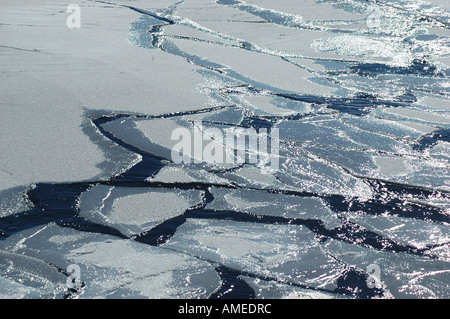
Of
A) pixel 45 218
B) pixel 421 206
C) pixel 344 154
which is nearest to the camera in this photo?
pixel 45 218

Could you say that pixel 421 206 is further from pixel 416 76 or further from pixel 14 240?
pixel 416 76

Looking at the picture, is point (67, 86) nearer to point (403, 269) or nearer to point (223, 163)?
point (223, 163)

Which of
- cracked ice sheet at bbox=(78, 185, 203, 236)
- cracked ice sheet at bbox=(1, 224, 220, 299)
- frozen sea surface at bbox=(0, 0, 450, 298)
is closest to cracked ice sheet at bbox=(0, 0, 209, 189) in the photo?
frozen sea surface at bbox=(0, 0, 450, 298)

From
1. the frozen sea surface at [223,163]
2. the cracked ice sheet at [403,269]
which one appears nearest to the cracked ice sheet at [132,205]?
the frozen sea surface at [223,163]

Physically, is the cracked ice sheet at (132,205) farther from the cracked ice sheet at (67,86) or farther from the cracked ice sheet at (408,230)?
the cracked ice sheet at (408,230)

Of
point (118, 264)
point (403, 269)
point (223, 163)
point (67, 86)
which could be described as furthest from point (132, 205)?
point (67, 86)
